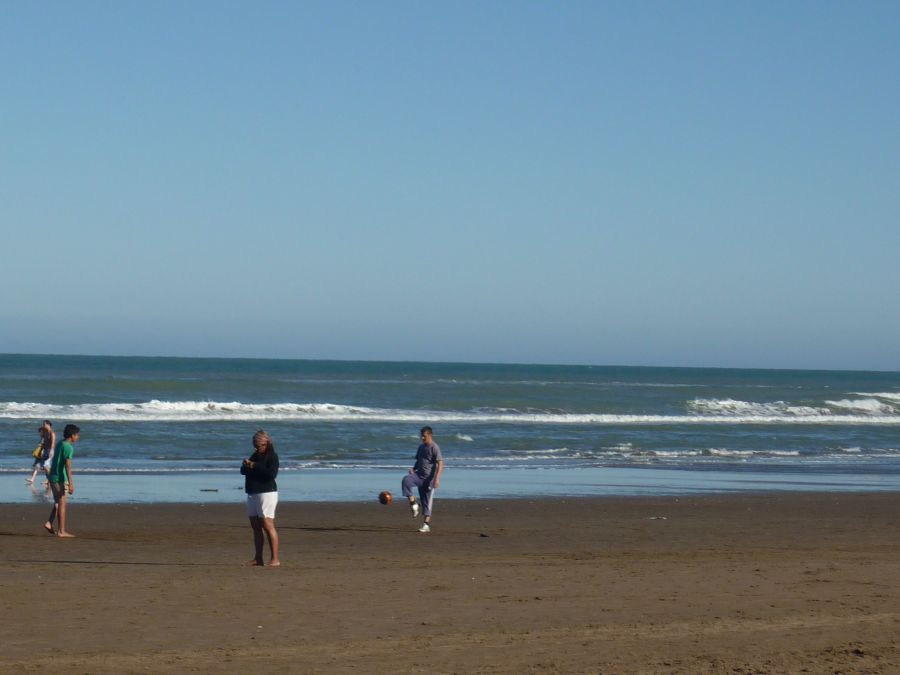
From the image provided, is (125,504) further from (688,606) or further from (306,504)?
(688,606)

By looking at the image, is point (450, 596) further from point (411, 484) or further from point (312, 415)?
point (312, 415)

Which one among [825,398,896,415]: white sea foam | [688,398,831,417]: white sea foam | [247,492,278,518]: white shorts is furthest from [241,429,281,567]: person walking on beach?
[825,398,896,415]: white sea foam

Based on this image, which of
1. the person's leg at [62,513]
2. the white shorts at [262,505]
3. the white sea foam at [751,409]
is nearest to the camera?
the white shorts at [262,505]

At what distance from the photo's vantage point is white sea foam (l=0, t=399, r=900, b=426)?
4306cm

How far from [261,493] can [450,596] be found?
9.40 ft

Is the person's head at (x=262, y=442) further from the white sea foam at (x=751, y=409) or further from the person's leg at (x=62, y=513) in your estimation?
the white sea foam at (x=751, y=409)

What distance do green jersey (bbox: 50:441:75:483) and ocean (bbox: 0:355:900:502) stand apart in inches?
161

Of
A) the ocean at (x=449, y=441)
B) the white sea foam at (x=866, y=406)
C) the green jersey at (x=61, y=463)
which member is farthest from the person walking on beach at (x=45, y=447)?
the white sea foam at (x=866, y=406)

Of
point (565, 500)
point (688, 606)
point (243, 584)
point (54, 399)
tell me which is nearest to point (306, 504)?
point (565, 500)

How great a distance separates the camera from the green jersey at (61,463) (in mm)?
14805

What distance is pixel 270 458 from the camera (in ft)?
39.8

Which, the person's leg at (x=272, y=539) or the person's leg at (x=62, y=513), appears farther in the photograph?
the person's leg at (x=62, y=513)

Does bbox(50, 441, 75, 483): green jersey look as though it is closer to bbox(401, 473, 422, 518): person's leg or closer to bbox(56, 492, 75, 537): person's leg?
bbox(56, 492, 75, 537): person's leg

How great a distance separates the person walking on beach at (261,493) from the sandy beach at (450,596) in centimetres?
35
